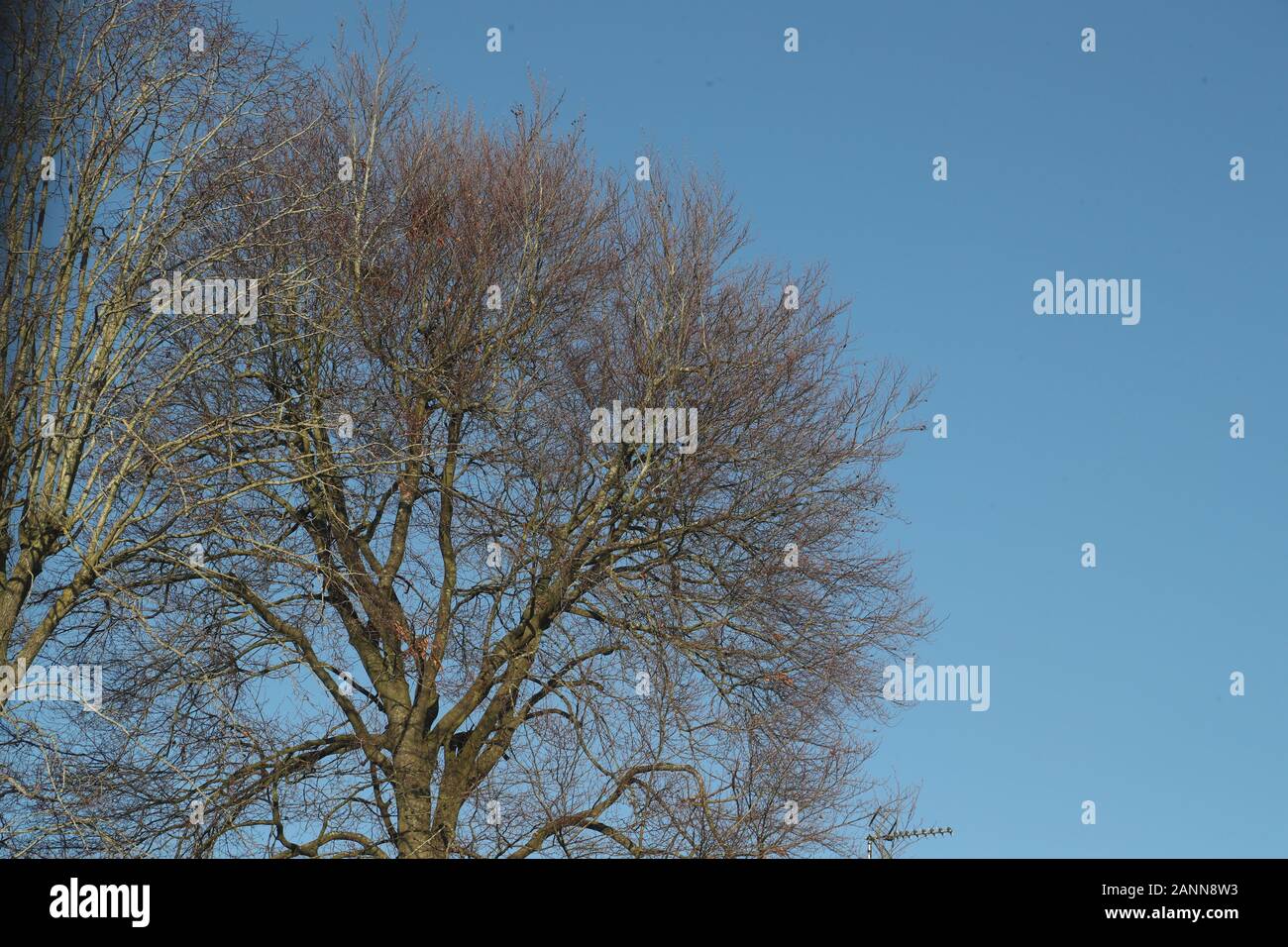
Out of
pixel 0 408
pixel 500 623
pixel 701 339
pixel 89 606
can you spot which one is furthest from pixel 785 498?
pixel 0 408

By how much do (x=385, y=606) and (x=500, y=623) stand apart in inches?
51.9

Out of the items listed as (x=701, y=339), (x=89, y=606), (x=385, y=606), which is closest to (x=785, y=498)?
(x=701, y=339)

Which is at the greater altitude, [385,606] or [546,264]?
[546,264]

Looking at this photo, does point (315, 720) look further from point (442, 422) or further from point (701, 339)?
point (701, 339)

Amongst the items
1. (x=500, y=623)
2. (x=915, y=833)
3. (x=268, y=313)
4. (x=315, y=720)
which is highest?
(x=268, y=313)

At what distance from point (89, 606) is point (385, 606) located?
3.14 metres

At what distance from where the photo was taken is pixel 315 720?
1557cm

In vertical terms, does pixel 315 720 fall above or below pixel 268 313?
below

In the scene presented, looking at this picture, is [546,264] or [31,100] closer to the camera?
[31,100]

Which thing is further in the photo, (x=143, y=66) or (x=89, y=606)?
(x=89, y=606)
